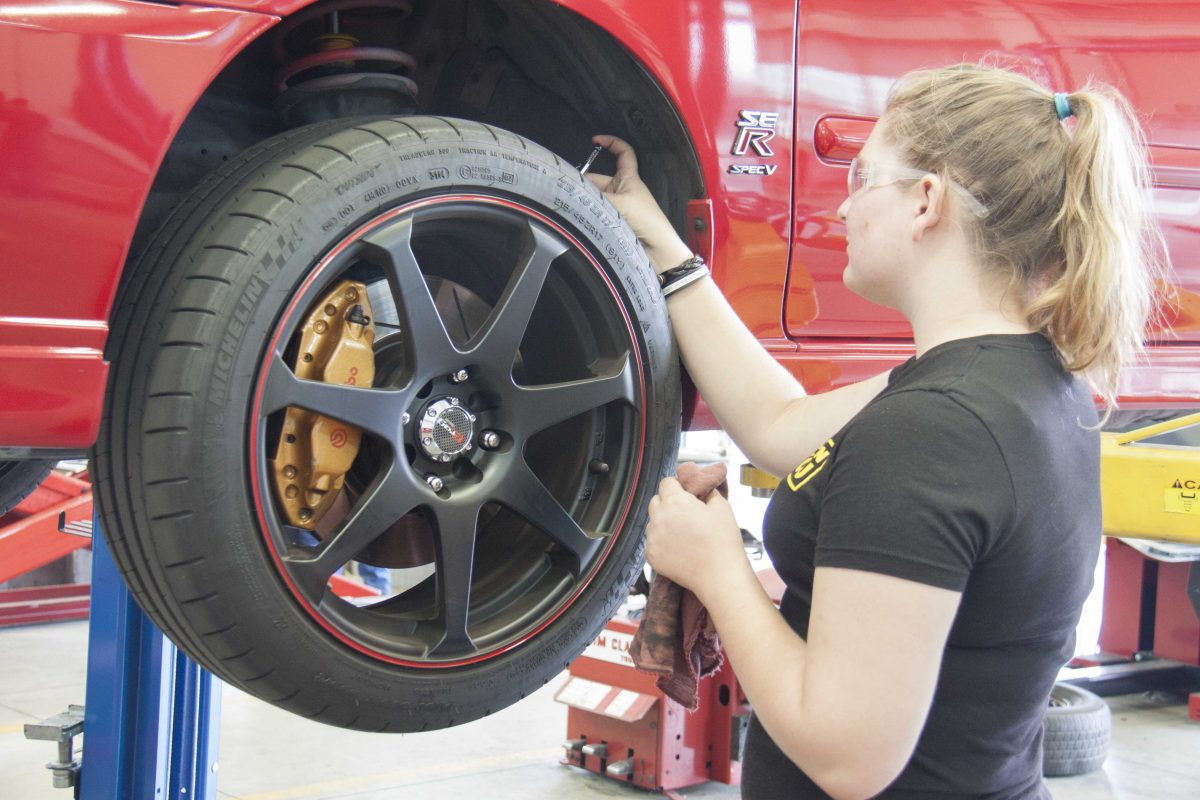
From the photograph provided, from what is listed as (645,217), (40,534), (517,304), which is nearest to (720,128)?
(645,217)

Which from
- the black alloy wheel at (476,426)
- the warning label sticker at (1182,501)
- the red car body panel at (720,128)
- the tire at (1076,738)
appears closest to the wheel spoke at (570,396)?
the black alloy wheel at (476,426)

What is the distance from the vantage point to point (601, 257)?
1.58 m

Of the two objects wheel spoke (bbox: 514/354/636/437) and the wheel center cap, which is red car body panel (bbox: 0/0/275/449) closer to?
the wheel center cap

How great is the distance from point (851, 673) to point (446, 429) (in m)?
0.61

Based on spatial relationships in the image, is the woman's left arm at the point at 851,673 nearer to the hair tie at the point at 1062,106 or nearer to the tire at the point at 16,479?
the hair tie at the point at 1062,106

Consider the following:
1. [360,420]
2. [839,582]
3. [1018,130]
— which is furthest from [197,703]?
[1018,130]

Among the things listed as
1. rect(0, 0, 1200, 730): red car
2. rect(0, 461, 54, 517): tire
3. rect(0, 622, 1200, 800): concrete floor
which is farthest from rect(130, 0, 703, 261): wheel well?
rect(0, 622, 1200, 800): concrete floor

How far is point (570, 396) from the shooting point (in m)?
1.56

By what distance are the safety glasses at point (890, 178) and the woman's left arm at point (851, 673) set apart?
0.42 m

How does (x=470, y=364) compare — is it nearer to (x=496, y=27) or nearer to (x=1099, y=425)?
(x=496, y=27)

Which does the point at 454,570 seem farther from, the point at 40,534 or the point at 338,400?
the point at 40,534

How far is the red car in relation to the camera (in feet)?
3.98

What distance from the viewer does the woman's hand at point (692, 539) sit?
1305 mm

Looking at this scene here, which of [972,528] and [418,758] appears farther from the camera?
[418,758]
